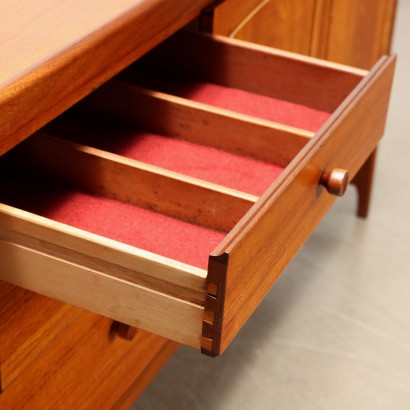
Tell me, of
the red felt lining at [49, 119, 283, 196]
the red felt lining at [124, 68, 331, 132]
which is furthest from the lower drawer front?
the red felt lining at [124, 68, 331, 132]

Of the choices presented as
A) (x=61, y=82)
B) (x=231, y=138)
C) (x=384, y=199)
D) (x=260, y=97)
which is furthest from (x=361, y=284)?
(x=61, y=82)

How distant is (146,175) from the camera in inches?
37.5

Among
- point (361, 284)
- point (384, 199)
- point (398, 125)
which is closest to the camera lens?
point (361, 284)

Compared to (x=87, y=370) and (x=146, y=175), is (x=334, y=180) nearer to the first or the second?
(x=146, y=175)

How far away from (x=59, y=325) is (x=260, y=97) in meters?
0.43

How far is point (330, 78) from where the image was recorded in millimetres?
1153

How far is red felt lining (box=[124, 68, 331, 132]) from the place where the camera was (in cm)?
117

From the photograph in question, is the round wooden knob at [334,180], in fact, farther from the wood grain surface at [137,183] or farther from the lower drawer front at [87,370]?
the lower drawer front at [87,370]

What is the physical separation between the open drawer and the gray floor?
535 mm

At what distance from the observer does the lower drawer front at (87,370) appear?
106cm

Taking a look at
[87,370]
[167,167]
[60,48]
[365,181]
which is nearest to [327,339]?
[365,181]

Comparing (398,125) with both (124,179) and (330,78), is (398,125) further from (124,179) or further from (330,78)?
(124,179)

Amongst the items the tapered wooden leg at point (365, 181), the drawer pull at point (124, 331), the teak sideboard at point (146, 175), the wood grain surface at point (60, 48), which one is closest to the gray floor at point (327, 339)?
the tapered wooden leg at point (365, 181)

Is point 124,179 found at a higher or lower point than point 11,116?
lower
